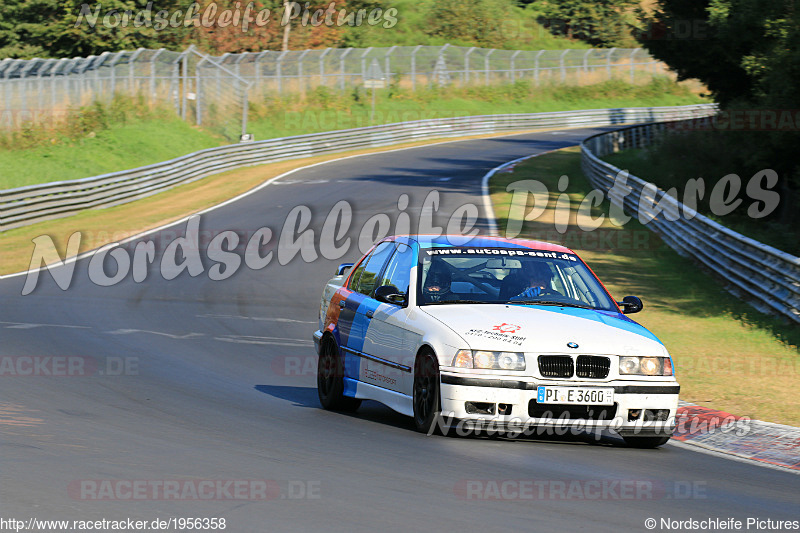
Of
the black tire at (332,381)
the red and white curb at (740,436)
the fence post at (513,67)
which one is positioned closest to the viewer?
the red and white curb at (740,436)

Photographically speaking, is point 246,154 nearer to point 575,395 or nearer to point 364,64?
point 364,64

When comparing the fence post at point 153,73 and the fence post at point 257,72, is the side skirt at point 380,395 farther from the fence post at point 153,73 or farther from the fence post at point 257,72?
the fence post at point 257,72

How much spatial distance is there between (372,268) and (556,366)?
259 cm

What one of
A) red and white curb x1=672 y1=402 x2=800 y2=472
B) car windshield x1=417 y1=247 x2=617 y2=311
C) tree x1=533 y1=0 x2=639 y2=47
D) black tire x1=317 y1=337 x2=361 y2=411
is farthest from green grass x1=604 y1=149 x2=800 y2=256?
tree x1=533 y1=0 x2=639 y2=47

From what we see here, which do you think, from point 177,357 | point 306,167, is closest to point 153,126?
point 306,167

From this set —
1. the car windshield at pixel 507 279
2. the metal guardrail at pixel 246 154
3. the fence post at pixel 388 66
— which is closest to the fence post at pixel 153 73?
the metal guardrail at pixel 246 154

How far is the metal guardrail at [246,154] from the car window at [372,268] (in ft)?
70.5

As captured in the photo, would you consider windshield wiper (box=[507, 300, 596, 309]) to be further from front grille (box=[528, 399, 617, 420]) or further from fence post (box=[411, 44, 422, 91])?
fence post (box=[411, 44, 422, 91])

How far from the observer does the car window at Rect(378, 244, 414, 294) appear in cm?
938

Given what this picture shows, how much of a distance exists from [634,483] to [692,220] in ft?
56.1

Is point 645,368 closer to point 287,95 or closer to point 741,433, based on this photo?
point 741,433

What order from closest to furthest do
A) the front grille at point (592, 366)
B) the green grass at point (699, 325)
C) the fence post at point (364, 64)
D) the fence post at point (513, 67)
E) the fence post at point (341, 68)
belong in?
the front grille at point (592, 366) → the green grass at point (699, 325) → the fence post at point (341, 68) → the fence post at point (364, 64) → the fence post at point (513, 67)

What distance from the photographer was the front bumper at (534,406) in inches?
318

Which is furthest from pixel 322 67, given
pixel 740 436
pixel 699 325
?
pixel 740 436
